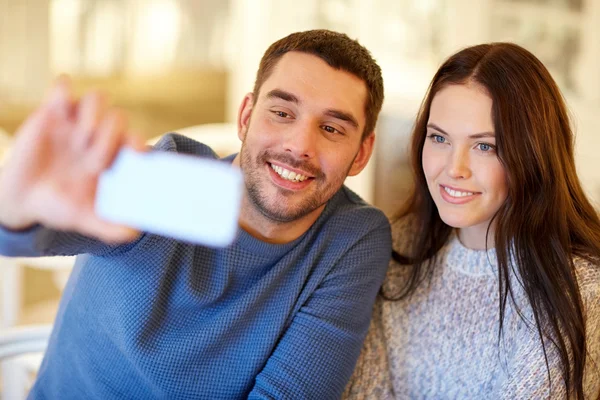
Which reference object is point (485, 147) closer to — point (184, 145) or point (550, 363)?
point (550, 363)

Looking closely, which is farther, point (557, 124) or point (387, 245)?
point (387, 245)

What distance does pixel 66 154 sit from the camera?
2.02 ft

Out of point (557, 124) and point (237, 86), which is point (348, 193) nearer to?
point (557, 124)

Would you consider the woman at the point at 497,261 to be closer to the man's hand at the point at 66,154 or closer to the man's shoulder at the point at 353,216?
the man's shoulder at the point at 353,216

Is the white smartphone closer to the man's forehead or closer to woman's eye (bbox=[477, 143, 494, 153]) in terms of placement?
the man's forehead

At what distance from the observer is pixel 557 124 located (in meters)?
1.08

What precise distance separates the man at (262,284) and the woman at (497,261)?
104 millimetres

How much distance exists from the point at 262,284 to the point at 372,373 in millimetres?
258

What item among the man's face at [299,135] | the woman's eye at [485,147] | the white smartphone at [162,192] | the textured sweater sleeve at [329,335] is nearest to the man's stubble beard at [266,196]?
the man's face at [299,135]

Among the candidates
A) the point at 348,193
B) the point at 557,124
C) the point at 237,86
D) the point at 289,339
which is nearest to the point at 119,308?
the point at 289,339

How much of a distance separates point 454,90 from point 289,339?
45 cm

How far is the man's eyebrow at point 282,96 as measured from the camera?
1.04 metres

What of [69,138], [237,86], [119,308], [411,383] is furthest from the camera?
[237,86]

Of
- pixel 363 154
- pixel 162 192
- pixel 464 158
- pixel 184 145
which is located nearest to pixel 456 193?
pixel 464 158
